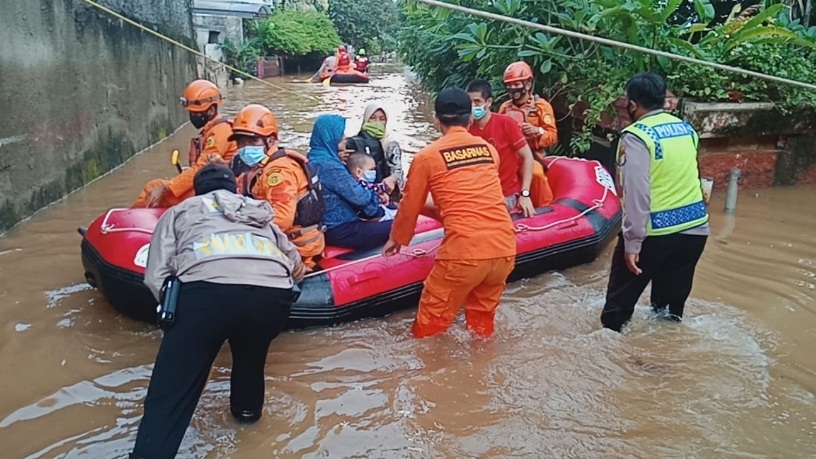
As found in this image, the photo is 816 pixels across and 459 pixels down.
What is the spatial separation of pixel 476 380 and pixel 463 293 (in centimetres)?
48

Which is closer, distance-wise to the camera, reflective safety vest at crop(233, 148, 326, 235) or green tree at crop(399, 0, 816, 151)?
reflective safety vest at crop(233, 148, 326, 235)

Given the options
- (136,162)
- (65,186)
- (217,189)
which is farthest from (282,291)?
(136,162)

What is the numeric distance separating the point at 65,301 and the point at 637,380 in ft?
11.7

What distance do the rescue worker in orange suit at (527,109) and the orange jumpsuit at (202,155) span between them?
92.1 inches

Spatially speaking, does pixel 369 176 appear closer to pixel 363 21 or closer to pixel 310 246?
pixel 310 246

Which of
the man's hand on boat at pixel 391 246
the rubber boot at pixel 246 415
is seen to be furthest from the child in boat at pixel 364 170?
the rubber boot at pixel 246 415

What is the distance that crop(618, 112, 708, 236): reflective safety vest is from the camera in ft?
11.9

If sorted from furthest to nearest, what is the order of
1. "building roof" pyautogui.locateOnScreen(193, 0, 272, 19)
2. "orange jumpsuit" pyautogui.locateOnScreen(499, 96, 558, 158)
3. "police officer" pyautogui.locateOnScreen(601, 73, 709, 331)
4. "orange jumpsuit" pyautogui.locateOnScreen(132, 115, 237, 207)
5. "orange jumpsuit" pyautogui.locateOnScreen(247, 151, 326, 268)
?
"building roof" pyautogui.locateOnScreen(193, 0, 272, 19) → "orange jumpsuit" pyautogui.locateOnScreen(499, 96, 558, 158) → "orange jumpsuit" pyautogui.locateOnScreen(132, 115, 237, 207) → "orange jumpsuit" pyautogui.locateOnScreen(247, 151, 326, 268) → "police officer" pyautogui.locateOnScreen(601, 73, 709, 331)

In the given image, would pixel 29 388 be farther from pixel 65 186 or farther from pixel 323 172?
pixel 65 186

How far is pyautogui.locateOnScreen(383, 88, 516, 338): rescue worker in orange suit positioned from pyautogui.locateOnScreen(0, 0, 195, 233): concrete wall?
12.7ft

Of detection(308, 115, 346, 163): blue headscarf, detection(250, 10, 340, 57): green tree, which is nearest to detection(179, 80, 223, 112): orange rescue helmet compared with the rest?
detection(308, 115, 346, 163): blue headscarf

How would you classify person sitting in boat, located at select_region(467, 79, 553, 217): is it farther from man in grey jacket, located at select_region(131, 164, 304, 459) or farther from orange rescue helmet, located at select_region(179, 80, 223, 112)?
man in grey jacket, located at select_region(131, 164, 304, 459)

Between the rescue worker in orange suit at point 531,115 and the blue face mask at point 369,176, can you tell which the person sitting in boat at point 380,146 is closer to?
the blue face mask at point 369,176

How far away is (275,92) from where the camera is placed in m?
19.2
